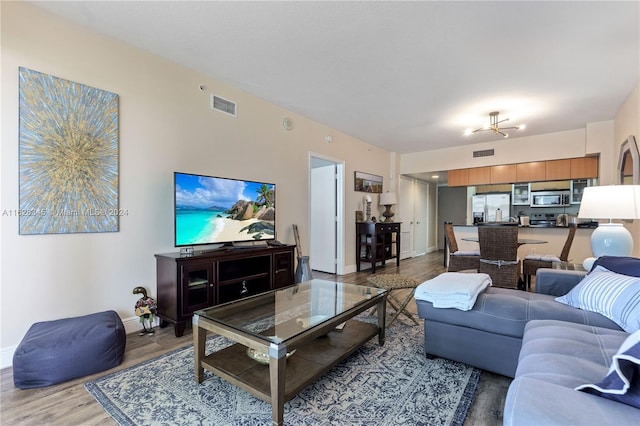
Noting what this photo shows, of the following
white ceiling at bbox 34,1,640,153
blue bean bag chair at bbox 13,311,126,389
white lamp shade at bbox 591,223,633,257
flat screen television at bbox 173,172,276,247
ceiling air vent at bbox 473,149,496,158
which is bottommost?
blue bean bag chair at bbox 13,311,126,389

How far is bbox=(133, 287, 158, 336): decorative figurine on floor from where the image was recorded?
2.54m

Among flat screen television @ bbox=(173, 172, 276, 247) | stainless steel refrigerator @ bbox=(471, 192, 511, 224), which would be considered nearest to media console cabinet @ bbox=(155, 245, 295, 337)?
flat screen television @ bbox=(173, 172, 276, 247)

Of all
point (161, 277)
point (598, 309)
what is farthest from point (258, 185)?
point (598, 309)

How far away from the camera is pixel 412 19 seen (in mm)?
2176

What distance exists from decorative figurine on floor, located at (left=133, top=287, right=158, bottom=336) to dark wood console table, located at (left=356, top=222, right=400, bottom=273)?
11.9ft

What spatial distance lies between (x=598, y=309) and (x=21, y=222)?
382 centimetres

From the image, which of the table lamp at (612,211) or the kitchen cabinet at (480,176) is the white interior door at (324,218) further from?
the table lamp at (612,211)

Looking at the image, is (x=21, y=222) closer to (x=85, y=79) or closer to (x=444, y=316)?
(x=85, y=79)

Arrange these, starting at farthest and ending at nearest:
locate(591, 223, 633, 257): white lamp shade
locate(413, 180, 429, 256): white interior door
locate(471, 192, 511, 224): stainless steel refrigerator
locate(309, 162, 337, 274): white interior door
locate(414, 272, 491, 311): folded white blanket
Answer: locate(413, 180, 429, 256): white interior door
locate(471, 192, 511, 224): stainless steel refrigerator
locate(309, 162, 337, 274): white interior door
locate(591, 223, 633, 257): white lamp shade
locate(414, 272, 491, 311): folded white blanket

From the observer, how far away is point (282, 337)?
4.87 feet

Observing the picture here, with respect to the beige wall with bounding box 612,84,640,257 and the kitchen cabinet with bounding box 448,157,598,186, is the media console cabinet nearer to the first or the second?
the beige wall with bounding box 612,84,640,257

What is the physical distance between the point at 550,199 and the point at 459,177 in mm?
1838

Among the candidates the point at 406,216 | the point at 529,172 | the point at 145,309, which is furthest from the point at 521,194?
the point at 145,309

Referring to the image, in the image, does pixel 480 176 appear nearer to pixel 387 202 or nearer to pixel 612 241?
pixel 387 202
